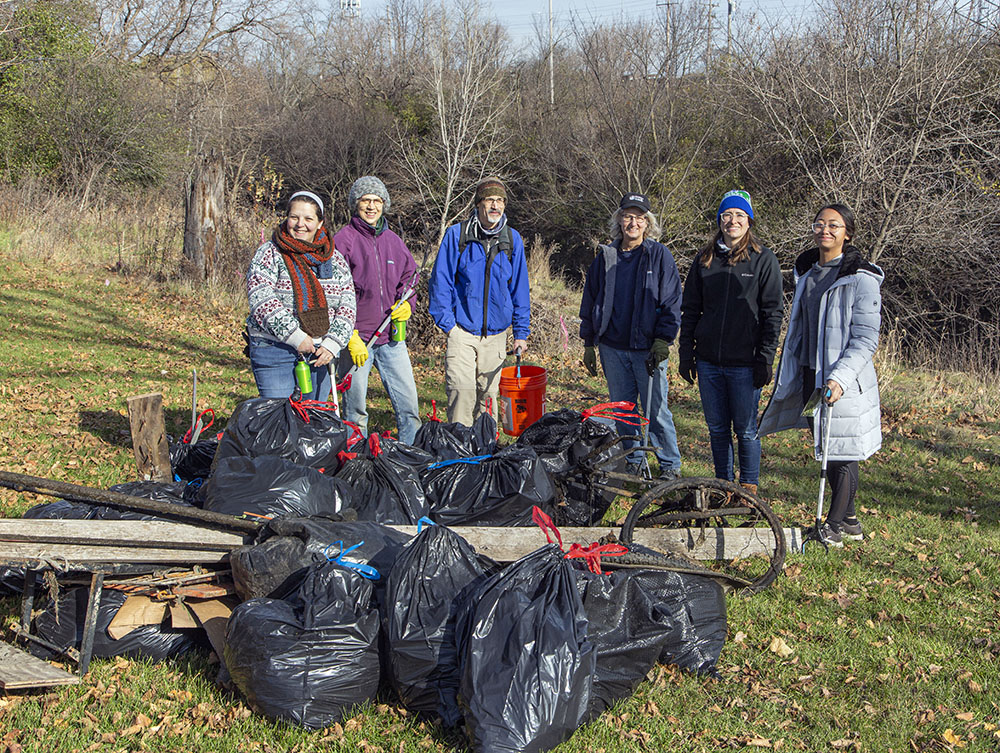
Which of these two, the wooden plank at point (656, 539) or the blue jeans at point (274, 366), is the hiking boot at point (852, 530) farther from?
the blue jeans at point (274, 366)

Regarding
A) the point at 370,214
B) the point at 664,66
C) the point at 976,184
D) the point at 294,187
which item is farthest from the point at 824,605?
the point at 294,187

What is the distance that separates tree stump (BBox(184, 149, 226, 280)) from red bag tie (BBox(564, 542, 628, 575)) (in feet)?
38.3

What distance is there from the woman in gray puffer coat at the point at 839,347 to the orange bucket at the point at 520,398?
1.75 meters

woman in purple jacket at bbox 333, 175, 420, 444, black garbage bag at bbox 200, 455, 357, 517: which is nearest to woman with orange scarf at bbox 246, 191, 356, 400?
woman in purple jacket at bbox 333, 175, 420, 444

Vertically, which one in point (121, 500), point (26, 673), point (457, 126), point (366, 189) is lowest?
point (26, 673)

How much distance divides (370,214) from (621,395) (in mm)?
2133

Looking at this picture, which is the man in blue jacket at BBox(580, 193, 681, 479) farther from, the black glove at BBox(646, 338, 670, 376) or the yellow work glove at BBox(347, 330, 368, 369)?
the yellow work glove at BBox(347, 330, 368, 369)

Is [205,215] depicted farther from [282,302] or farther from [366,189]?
[282,302]

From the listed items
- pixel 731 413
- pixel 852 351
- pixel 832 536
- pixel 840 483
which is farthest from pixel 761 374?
pixel 832 536

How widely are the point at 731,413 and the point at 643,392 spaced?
73 centimetres

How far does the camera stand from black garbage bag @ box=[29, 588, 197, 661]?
3338mm

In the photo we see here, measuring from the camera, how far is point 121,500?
3.43m

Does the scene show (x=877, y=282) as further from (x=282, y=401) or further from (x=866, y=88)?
(x=866, y=88)

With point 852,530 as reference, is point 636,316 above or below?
above
